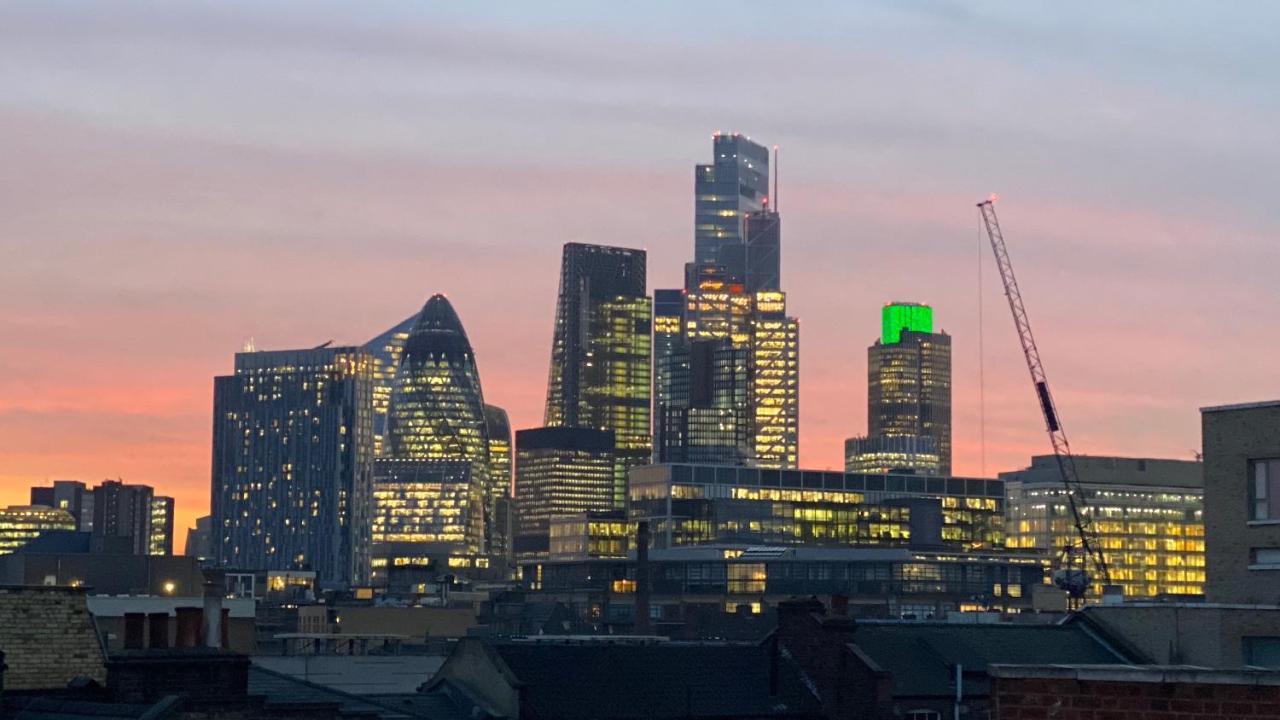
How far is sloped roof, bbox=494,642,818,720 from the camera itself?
284ft

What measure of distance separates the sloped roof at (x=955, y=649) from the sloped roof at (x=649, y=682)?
16.4ft

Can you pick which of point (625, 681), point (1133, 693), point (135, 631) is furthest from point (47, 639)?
point (1133, 693)

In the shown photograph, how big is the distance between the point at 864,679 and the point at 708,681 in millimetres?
6748

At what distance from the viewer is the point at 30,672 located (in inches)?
2397

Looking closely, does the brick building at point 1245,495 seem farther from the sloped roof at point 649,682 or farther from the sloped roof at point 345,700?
the sloped roof at point 649,682

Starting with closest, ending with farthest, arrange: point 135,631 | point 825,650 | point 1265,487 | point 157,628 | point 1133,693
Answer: point 1133,693 < point 1265,487 < point 135,631 < point 157,628 < point 825,650

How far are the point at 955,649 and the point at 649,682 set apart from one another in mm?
17597

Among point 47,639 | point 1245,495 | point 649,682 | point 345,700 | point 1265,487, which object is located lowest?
point 345,700

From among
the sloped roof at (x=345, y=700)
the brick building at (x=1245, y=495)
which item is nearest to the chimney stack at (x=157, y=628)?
the sloped roof at (x=345, y=700)

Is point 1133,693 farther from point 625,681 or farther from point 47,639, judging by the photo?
point 625,681

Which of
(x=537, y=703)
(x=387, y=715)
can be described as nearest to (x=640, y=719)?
(x=537, y=703)

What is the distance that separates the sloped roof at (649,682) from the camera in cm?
8662

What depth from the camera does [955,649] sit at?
98625 mm

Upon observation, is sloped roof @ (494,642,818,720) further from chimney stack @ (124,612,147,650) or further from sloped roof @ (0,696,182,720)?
sloped roof @ (0,696,182,720)
